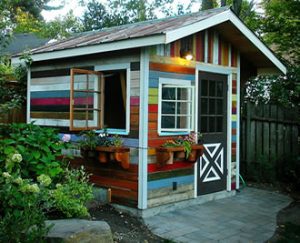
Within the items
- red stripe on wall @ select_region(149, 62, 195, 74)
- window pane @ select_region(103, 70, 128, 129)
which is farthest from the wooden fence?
window pane @ select_region(103, 70, 128, 129)

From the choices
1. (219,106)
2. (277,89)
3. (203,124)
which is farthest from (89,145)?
(277,89)

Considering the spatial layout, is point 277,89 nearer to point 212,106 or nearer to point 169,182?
point 212,106

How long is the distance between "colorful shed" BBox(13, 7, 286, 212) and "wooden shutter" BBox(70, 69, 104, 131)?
1 centimetres

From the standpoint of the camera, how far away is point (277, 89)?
9141 millimetres

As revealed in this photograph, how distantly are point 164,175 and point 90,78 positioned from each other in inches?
69.8

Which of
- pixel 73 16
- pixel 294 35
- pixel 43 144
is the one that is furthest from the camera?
pixel 73 16

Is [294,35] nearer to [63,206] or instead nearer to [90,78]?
[90,78]

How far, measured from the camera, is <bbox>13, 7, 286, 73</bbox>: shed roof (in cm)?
534

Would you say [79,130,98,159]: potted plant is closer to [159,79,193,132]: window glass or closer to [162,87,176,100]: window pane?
[159,79,193,132]: window glass

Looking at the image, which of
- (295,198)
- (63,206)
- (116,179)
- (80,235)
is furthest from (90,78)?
(295,198)

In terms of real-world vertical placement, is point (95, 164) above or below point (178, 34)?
below

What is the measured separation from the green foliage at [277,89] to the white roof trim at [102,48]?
3901 mm

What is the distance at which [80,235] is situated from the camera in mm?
3682

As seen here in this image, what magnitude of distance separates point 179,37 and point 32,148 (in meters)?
2.30
